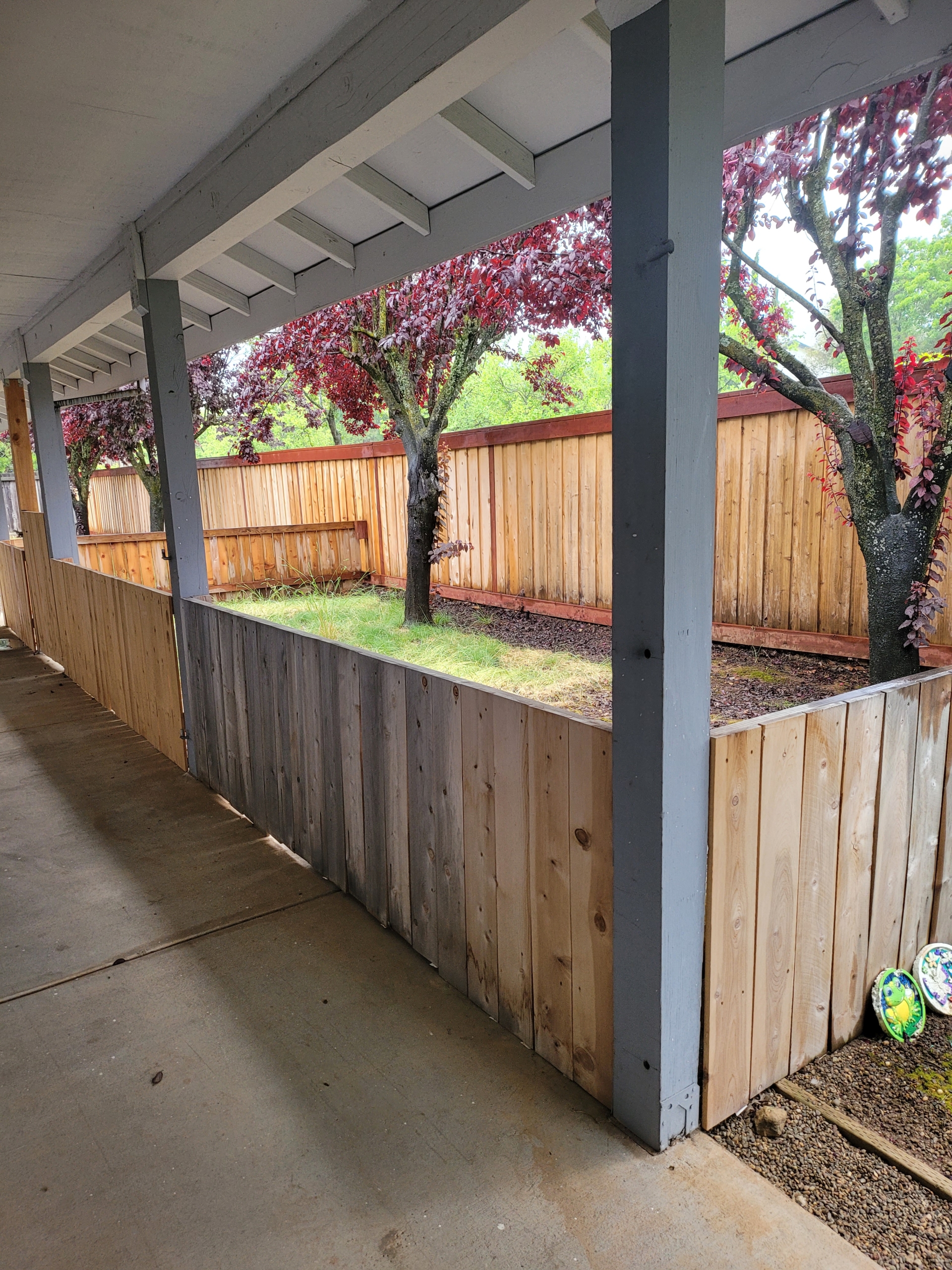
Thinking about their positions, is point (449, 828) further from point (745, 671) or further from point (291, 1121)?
point (745, 671)

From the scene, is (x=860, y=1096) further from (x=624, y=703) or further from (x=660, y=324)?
(x=660, y=324)

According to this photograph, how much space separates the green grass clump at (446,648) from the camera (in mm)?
4859

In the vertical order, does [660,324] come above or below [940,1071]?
above

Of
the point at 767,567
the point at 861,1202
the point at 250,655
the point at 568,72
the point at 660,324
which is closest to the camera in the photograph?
the point at 660,324

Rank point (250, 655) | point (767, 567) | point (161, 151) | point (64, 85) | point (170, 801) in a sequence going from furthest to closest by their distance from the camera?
point (767, 567) → point (170, 801) → point (250, 655) → point (161, 151) → point (64, 85)

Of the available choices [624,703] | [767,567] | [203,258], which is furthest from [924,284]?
[624,703]

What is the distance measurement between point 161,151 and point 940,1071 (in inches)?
151

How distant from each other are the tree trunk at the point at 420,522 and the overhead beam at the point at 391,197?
12.7 ft

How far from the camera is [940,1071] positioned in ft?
6.47

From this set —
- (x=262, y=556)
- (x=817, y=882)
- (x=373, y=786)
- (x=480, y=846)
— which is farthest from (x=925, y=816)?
(x=262, y=556)

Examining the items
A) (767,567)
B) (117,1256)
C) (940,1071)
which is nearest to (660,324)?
(940,1071)

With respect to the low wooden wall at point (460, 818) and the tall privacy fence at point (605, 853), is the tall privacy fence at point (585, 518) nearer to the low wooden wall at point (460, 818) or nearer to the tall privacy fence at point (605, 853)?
the low wooden wall at point (460, 818)

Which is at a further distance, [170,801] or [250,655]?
[170,801]

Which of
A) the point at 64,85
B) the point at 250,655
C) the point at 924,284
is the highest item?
the point at 924,284
